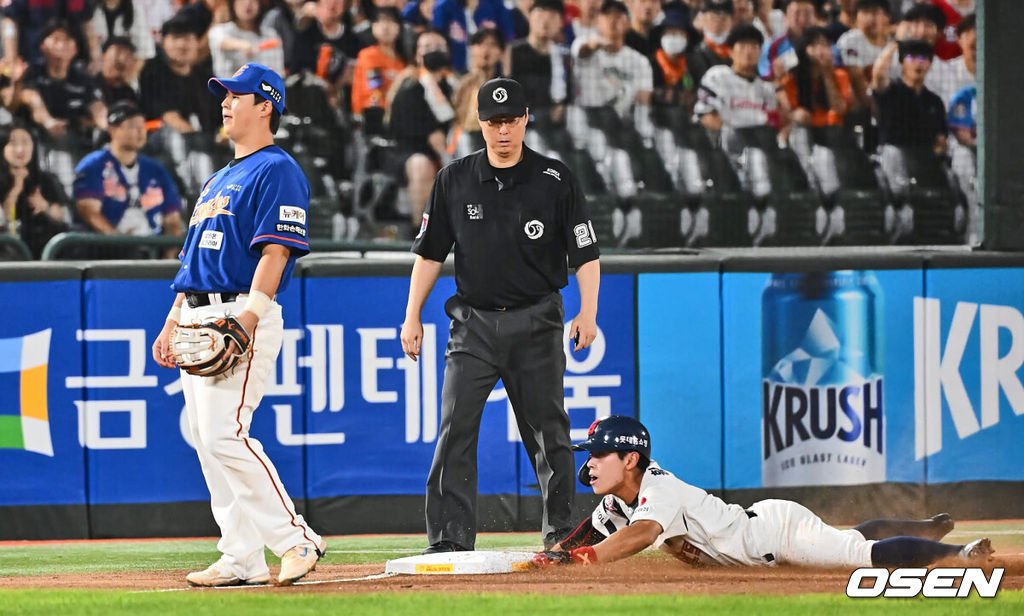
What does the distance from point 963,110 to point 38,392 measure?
6.15m

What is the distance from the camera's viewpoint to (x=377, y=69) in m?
9.70

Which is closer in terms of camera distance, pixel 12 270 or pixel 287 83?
pixel 12 270

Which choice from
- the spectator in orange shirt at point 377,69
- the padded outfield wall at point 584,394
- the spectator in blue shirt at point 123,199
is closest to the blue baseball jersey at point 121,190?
the spectator in blue shirt at point 123,199

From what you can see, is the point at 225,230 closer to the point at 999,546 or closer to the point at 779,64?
the point at 999,546

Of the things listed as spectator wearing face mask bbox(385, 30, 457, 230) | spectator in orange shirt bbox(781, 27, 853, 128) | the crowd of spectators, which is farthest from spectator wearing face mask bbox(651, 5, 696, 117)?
spectator wearing face mask bbox(385, 30, 457, 230)

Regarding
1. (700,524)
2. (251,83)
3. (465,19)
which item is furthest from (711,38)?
(251,83)

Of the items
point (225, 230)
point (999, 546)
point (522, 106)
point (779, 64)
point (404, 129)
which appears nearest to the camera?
point (225, 230)

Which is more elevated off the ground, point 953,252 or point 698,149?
point 698,149

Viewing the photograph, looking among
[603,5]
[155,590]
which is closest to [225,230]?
[155,590]

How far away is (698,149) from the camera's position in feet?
30.8

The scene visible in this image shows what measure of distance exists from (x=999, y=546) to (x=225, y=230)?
3898mm

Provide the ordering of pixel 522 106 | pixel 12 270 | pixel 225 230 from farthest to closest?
pixel 12 270 < pixel 522 106 < pixel 225 230

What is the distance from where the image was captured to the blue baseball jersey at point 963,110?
30.3 ft

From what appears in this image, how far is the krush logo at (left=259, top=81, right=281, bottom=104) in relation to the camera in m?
5.03
